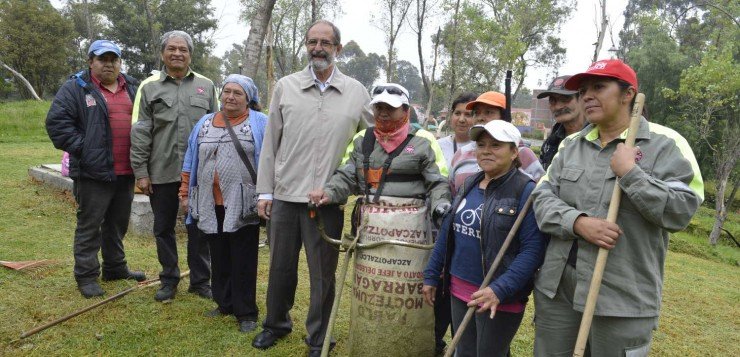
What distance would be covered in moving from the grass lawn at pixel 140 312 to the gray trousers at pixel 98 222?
0.80ft

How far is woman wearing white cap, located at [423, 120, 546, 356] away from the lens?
2.36 m

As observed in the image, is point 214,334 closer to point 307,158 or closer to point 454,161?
point 307,158

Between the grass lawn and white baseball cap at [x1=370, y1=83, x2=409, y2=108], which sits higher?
white baseball cap at [x1=370, y1=83, x2=409, y2=108]

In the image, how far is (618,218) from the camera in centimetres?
209

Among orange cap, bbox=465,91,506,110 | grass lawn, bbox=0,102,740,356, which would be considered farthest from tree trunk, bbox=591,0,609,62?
orange cap, bbox=465,91,506,110

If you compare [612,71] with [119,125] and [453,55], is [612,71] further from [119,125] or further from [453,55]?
[453,55]

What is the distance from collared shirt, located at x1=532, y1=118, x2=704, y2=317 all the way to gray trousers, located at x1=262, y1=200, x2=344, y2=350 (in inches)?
60.4

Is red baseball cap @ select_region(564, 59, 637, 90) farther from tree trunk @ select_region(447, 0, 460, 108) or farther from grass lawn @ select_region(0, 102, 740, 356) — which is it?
tree trunk @ select_region(447, 0, 460, 108)

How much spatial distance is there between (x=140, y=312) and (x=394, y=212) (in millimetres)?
2507

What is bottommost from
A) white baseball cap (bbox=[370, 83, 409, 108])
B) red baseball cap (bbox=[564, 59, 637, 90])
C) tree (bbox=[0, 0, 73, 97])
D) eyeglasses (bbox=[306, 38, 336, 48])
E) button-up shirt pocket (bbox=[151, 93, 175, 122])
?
button-up shirt pocket (bbox=[151, 93, 175, 122])

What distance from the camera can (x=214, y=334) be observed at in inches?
149

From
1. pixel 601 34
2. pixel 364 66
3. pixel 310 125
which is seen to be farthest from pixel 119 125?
pixel 364 66

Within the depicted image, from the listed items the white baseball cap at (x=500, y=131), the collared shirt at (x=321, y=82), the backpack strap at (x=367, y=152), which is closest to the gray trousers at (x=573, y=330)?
the white baseball cap at (x=500, y=131)

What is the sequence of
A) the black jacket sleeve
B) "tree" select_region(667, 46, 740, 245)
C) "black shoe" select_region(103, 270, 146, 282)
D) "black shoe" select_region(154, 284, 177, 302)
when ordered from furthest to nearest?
"tree" select_region(667, 46, 740, 245)
"black shoe" select_region(103, 270, 146, 282)
"black shoe" select_region(154, 284, 177, 302)
the black jacket sleeve
